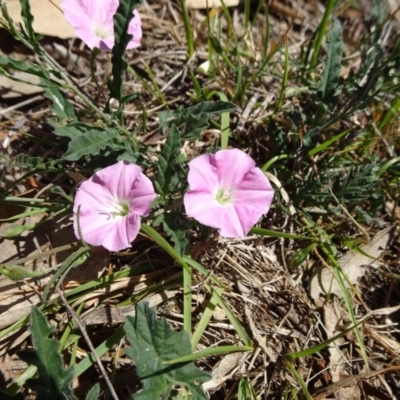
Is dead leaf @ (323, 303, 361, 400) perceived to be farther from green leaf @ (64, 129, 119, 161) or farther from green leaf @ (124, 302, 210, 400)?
green leaf @ (64, 129, 119, 161)

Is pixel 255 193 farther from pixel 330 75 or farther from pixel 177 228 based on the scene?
pixel 330 75

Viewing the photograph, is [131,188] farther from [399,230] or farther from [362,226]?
[399,230]

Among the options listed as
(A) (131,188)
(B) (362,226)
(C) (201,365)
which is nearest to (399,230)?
(B) (362,226)

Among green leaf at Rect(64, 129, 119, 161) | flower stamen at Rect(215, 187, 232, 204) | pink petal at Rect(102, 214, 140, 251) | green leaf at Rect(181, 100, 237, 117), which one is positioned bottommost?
pink petal at Rect(102, 214, 140, 251)

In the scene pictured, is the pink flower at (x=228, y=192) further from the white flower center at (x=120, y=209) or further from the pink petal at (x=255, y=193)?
the white flower center at (x=120, y=209)

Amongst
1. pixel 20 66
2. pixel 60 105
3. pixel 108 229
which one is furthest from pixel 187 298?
pixel 20 66

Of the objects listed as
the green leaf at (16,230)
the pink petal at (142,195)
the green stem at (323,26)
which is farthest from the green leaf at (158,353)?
the green stem at (323,26)

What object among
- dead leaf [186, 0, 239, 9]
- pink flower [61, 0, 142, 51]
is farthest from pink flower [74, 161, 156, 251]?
dead leaf [186, 0, 239, 9]
